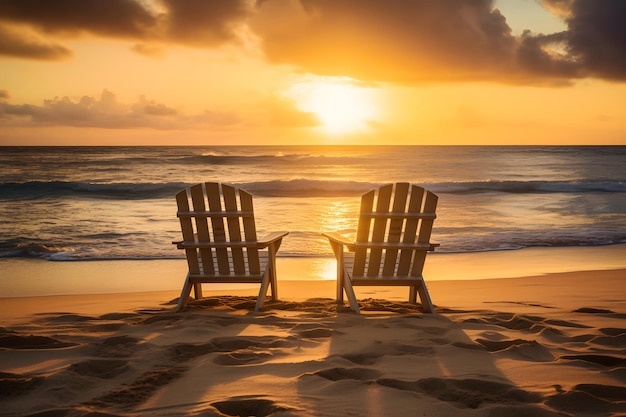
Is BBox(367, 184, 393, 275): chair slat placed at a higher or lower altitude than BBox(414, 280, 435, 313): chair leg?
higher

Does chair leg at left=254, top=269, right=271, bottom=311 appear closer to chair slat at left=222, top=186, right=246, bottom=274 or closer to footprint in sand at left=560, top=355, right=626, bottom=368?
chair slat at left=222, top=186, right=246, bottom=274

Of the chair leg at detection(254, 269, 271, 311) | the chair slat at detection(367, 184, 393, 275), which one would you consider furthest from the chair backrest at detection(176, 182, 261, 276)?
the chair slat at detection(367, 184, 393, 275)

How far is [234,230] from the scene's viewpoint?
5.70 metres

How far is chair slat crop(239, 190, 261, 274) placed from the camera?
18.4ft

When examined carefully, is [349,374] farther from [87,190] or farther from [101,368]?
[87,190]

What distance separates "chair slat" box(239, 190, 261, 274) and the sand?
1.32 ft

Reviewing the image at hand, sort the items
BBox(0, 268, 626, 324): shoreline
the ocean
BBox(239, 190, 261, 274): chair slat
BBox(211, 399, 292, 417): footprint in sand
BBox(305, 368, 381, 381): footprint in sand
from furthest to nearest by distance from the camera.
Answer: the ocean
BBox(0, 268, 626, 324): shoreline
BBox(239, 190, 261, 274): chair slat
BBox(305, 368, 381, 381): footprint in sand
BBox(211, 399, 292, 417): footprint in sand

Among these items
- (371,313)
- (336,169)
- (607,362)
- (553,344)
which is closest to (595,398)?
(607,362)

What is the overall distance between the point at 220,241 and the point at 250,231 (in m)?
0.31

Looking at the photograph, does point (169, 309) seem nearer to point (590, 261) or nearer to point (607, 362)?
point (607, 362)

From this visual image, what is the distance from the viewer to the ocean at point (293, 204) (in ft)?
36.1

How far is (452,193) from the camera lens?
85.8 feet

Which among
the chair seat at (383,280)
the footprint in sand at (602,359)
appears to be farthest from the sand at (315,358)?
the chair seat at (383,280)

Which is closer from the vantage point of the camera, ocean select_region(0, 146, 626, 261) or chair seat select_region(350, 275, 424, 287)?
chair seat select_region(350, 275, 424, 287)
